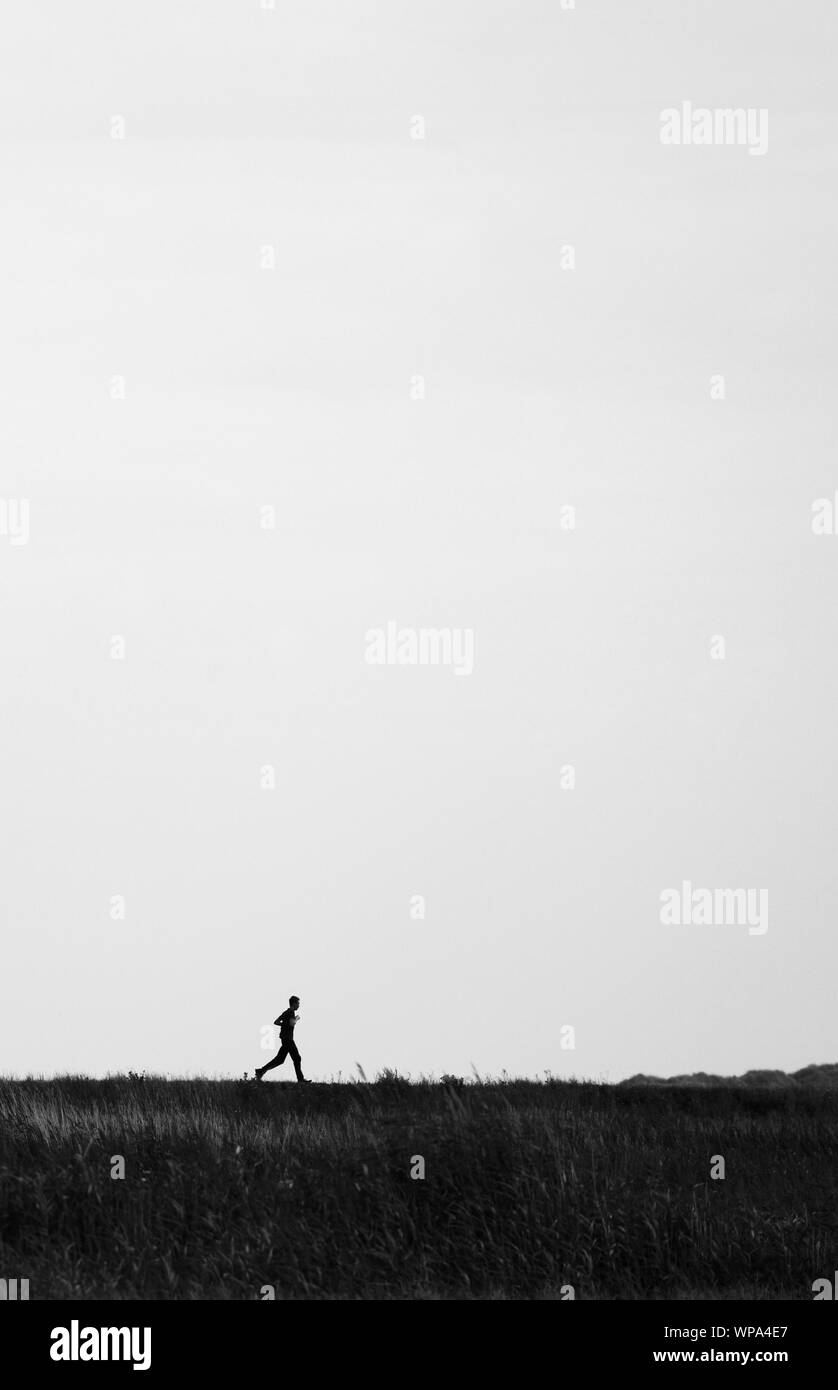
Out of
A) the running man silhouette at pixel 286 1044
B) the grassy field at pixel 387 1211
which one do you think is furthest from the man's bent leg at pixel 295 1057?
the grassy field at pixel 387 1211

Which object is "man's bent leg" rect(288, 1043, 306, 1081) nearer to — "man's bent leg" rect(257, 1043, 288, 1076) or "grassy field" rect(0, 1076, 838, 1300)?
"man's bent leg" rect(257, 1043, 288, 1076)

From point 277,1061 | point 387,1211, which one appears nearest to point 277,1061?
point 277,1061

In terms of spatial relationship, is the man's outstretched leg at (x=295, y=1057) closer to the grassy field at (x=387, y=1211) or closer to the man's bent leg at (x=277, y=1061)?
the man's bent leg at (x=277, y=1061)

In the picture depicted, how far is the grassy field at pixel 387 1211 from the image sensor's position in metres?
13.8

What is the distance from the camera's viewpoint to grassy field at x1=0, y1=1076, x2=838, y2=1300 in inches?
544

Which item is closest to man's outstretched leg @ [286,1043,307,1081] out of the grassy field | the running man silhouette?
the running man silhouette

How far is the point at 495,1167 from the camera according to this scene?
52.5 feet

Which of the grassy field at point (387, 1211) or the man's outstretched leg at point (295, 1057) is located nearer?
the grassy field at point (387, 1211)

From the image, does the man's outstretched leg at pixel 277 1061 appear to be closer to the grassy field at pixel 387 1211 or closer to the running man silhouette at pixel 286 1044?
the running man silhouette at pixel 286 1044

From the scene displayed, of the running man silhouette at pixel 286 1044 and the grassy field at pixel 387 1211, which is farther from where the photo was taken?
the running man silhouette at pixel 286 1044

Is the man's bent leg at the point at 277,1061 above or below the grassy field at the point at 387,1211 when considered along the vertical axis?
above

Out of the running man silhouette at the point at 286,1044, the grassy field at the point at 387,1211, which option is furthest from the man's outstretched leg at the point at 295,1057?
the grassy field at the point at 387,1211
